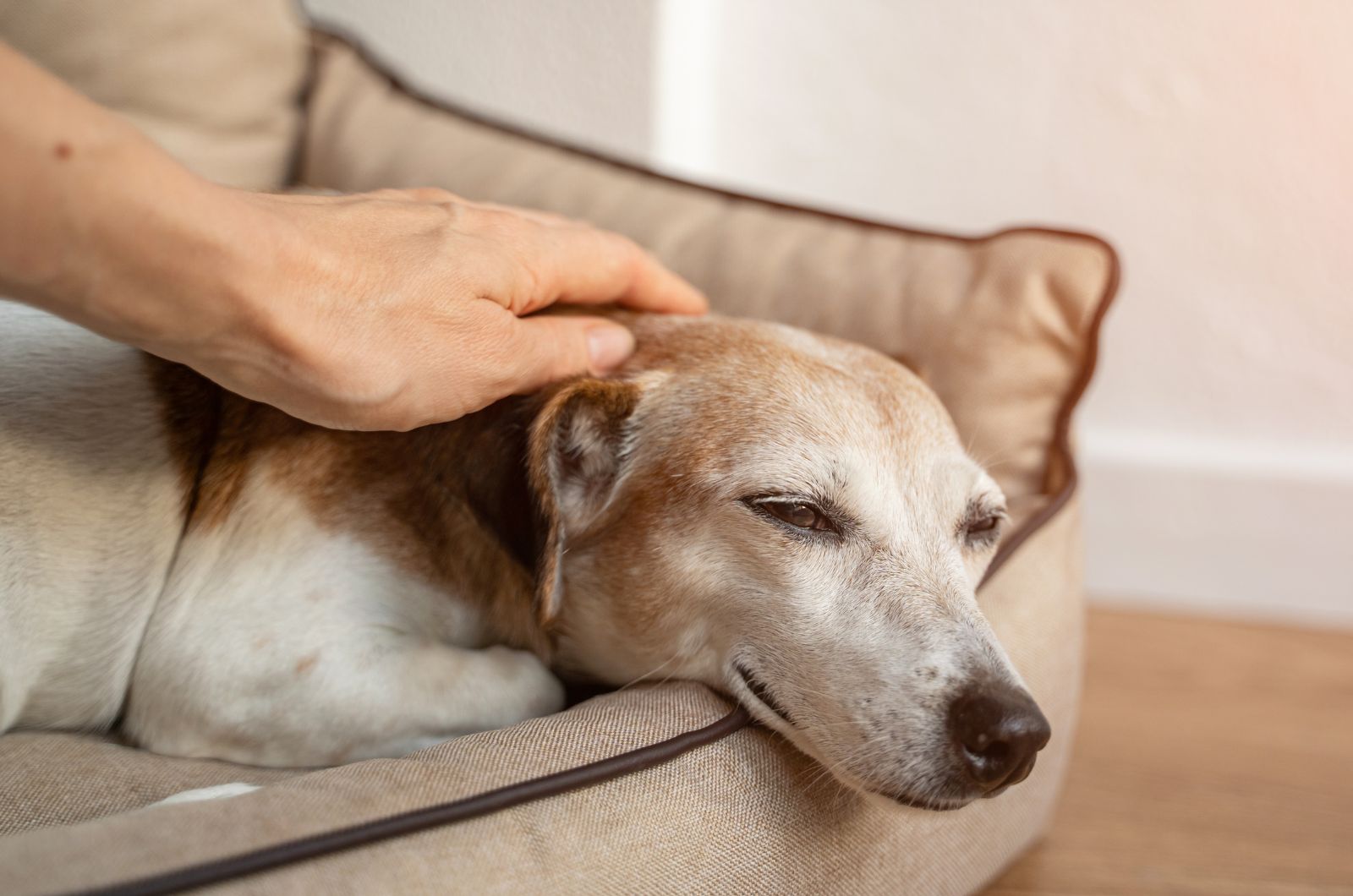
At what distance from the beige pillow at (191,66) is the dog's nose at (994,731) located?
4.85 feet

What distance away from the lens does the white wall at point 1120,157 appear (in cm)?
260

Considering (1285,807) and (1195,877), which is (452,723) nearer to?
(1195,877)

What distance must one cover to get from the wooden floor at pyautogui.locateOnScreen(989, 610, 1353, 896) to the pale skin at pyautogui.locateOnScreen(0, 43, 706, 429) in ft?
3.86

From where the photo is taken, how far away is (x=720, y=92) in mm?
2881

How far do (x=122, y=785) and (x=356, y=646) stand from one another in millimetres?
290

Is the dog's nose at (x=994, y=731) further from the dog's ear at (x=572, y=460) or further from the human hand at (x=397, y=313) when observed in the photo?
the human hand at (x=397, y=313)

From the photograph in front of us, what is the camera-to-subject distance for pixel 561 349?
138cm

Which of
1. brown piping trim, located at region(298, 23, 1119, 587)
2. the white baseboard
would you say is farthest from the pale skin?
the white baseboard

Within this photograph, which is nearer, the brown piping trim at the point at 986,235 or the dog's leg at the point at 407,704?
the dog's leg at the point at 407,704

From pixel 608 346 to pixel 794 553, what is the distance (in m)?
0.43

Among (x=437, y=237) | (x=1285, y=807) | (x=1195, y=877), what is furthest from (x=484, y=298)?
(x=1285, y=807)

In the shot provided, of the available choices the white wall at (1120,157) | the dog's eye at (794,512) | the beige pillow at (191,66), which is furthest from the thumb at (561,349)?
the white wall at (1120,157)

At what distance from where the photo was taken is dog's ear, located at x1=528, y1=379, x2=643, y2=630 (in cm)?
126

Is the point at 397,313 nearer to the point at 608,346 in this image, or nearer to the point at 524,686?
the point at 608,346
